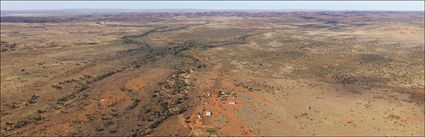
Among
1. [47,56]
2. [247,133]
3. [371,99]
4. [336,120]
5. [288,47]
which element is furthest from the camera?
[288,47]

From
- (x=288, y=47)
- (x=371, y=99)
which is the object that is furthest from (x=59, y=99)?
(x=288, y=47)

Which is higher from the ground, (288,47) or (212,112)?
(288,47)

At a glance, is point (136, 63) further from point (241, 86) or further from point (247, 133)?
point (247, 133)

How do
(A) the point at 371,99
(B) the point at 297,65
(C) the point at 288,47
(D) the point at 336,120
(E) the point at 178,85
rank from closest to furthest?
(D) the point at 336,120 < (A) the point at 371,99 < (E) the point at 178,85 < (B) the point at 297,65 < (C) the point at 288,47

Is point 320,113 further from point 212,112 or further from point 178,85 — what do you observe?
point 178,85

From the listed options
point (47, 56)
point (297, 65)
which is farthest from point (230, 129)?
point (47, 56)

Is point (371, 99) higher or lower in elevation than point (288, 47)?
lower

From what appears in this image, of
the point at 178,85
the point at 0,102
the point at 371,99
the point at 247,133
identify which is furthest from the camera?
the point at 178,85

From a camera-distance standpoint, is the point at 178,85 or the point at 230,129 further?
the point at 178,85

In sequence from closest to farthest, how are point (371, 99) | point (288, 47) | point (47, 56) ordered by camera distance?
point (371, 99) < point (47, 56) < point (288, 47)
